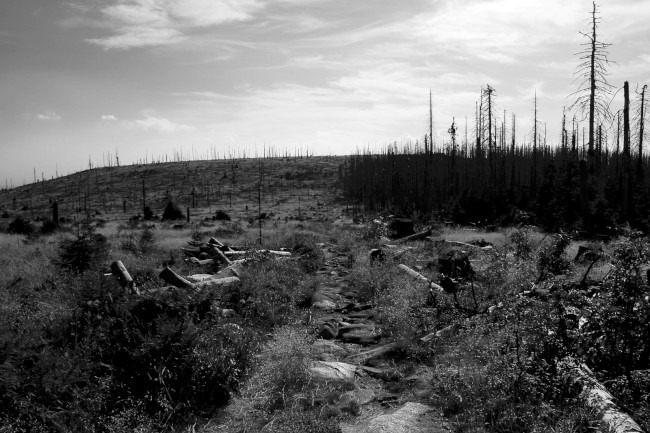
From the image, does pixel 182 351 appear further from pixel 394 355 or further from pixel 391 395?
pixel 394 355

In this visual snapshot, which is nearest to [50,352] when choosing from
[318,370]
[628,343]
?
[318,370]

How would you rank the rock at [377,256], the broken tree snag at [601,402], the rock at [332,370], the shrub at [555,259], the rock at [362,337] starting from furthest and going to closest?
the rock at [377,256]
the shrub at [555,259]
the rock at [362,337]
the rock at [332,370]
the broken tree snag at [601,402]

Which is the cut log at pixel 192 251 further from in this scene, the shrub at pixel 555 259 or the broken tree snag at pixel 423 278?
the shrub at pixel 555 259

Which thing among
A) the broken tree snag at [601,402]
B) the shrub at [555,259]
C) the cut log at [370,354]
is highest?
the shrub at [555,259]

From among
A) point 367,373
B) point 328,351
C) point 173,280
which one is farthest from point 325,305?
point 367,373

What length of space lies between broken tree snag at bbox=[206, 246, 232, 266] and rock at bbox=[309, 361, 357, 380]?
290 inches

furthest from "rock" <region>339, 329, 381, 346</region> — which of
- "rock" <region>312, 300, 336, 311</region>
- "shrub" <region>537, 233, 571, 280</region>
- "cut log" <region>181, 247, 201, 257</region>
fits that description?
"cut log" <region>181, 247, 201, 257</region>

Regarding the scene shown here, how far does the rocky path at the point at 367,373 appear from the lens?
4.44m

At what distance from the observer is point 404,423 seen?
4352 millimetres

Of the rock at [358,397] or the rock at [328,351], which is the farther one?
the rock at [328,351]

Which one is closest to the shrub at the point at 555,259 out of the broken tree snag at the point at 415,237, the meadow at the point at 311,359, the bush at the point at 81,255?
the meadow at the point at 311,359

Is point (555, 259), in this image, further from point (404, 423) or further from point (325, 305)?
point (404, 423)

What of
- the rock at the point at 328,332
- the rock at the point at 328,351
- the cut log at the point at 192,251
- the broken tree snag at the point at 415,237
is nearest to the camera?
the rock at the point at 328,351

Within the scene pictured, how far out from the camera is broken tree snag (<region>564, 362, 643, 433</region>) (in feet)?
11.8
